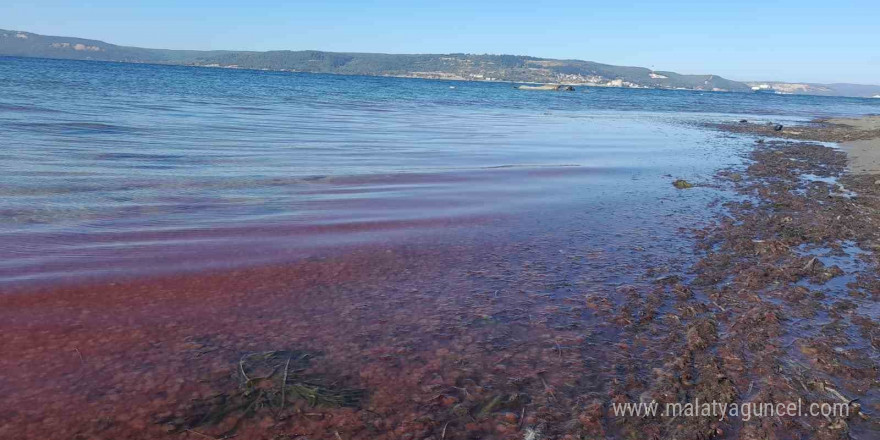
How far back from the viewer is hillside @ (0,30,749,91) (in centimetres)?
14675

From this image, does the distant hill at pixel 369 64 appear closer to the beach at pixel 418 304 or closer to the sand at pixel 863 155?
Answer: the sand at pixel 863 155

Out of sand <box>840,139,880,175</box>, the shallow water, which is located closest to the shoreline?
the shallow water

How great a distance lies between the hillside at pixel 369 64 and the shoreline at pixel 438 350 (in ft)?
496

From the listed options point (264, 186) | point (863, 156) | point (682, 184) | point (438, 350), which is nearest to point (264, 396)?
point (438, 350)

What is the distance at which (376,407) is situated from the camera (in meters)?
3.19

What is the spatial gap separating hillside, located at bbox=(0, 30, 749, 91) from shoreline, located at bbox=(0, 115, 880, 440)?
5958 inches

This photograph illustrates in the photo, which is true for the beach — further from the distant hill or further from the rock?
the distant hill

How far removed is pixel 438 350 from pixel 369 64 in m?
177

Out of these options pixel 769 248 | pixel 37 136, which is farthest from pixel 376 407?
pixel 37 136

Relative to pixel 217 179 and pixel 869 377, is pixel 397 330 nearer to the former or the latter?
pixel 869 377

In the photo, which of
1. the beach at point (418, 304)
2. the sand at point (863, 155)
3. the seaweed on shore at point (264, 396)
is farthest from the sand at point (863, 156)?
the seaweed on shore at point (264, 396)

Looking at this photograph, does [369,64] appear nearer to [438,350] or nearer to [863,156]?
[863,156]

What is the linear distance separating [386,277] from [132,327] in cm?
213

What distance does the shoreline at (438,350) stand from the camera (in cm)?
307
